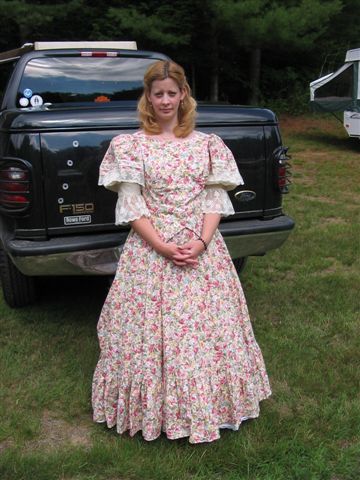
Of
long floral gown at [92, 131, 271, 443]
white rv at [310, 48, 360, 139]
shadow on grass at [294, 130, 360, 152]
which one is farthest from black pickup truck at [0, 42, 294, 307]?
shadow on grass at [294, 130, 360, 152]

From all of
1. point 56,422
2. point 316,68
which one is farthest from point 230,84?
point 56,422

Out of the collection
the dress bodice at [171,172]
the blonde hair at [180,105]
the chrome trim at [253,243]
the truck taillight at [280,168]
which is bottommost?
the chrome trim at [253,243]

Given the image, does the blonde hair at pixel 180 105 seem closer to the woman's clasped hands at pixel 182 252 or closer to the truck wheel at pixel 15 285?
the woman's clasped hands at pixel 182 252

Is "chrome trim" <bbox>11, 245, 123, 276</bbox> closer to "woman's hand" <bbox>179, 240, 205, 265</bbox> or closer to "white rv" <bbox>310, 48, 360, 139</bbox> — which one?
"woman's hand" <bbox>179, 240, 205, 265</bbox>

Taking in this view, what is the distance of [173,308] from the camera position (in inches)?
91.7

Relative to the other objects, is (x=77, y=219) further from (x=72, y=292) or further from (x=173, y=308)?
(x=72, y=292)

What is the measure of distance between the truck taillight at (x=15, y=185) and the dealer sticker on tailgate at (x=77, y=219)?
22 centimetres

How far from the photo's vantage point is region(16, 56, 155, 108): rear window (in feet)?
13.5

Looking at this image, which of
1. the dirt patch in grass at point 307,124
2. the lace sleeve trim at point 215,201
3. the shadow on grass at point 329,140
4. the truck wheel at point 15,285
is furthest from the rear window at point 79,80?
the dirt patch in grass at point 307,124

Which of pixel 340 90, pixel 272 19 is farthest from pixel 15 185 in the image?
pixel 272 19

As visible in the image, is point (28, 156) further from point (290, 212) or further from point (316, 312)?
point (290, 212)

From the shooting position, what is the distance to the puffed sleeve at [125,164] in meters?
2.31

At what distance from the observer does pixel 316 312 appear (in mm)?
3775

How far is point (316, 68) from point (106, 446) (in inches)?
771
